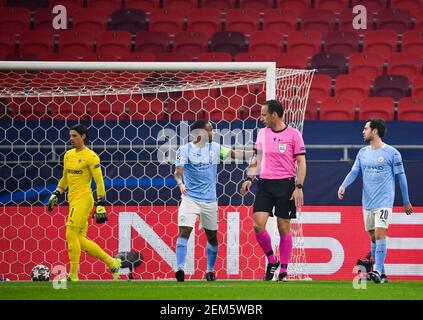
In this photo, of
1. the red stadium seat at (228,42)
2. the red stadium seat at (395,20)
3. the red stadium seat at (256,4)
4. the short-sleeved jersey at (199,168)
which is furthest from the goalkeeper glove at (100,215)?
the red stadium seat at (395,20)

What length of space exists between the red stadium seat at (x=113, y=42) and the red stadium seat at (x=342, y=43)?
3695 mm

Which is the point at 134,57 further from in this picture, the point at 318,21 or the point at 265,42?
the point at 318,21

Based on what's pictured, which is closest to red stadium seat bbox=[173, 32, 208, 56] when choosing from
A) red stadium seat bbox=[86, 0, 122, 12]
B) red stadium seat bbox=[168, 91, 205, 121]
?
red stadium seat bbox=[86, 0, 122, 12]

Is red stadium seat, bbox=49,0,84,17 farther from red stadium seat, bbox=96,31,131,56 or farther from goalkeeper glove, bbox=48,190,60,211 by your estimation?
goalkeeper glove, bbox=48,190,60,211

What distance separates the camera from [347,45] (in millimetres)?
18328

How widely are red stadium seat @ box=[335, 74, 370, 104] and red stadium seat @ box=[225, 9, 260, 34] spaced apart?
8.89 feet

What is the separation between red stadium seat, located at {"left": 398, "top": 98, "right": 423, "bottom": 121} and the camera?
51.6ft

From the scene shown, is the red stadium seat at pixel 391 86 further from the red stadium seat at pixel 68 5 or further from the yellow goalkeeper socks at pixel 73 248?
the yellow goalkeeper socks at pixel 73 248

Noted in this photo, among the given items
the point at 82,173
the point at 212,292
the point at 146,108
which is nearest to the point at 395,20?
the point at 146,108

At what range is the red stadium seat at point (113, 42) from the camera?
17.6m

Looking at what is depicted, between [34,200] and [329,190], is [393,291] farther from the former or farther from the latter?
[34,200]

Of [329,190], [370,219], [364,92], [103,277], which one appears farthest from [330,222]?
[364,92]

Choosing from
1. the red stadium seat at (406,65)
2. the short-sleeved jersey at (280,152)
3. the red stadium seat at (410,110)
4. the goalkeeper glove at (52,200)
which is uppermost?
the red stadium seat at (406,65)

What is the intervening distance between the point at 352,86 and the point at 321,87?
0.58 m
